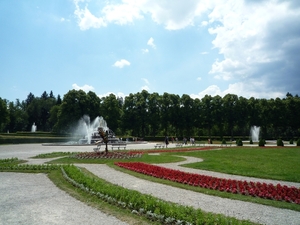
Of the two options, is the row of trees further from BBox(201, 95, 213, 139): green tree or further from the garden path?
the garden path

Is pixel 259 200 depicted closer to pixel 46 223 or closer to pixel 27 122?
pixel 46 223

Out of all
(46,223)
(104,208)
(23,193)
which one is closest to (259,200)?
(104,208)

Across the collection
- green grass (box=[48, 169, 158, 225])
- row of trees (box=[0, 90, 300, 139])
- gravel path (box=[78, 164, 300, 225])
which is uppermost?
row of trees (box=[0, 90, 300, 139])

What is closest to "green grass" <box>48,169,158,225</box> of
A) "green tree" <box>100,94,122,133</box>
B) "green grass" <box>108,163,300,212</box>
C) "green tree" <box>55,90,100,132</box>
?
"green grass" <box>108,163,300,212</box>

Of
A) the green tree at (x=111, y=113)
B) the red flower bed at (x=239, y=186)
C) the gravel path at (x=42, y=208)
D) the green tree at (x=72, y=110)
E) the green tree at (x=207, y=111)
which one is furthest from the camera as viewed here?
the green tree at (x=111, y=113)

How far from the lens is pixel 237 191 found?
9656 millimetres

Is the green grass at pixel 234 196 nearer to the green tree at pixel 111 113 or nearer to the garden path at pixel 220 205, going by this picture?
the garden path at pixel 220 205

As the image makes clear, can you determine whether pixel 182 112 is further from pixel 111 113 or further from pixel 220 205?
pixel 220 205

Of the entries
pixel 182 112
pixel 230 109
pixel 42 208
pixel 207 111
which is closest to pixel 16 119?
pixel 182 112

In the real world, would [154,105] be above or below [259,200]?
above

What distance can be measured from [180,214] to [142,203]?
4.86 ft

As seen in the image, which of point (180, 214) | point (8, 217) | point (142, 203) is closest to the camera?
point (180, 214)

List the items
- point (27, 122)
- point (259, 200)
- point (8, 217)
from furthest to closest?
point (27, 122)
point (259, 200)
point (8, 217)

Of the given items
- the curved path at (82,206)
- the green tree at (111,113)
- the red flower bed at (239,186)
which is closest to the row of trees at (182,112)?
the green tree at (111,113)
